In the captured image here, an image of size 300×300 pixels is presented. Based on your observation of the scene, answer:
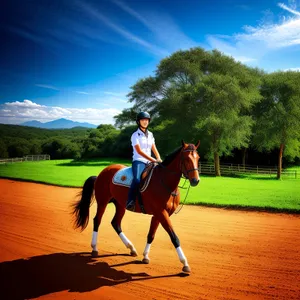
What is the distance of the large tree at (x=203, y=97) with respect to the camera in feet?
88.5

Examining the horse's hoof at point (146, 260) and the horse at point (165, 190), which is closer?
the horse at point (165, 190)

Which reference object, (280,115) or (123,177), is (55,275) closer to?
(123,177)

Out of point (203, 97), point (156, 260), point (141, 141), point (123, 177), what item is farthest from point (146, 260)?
point (203, 97)

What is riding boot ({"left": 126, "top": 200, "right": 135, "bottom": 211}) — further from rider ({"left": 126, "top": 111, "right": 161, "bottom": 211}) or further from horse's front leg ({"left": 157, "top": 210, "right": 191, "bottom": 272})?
horse's front leg ({"left": 157, "top": 210, "right": 191, "bottom": 272})

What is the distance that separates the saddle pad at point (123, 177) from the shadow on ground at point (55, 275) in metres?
1.99

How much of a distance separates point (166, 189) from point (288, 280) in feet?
10.3

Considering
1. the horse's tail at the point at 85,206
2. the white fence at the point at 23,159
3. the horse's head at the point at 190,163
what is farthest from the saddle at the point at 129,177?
the white fence at the point at 23,159

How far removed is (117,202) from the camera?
740 centimetres

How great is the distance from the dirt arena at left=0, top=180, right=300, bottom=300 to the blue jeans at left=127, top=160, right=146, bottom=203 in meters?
1.69

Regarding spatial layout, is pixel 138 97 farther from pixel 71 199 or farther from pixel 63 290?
pixel 63 290

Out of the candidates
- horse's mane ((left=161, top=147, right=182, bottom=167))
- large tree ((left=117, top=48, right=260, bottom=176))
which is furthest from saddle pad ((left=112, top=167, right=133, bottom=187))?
large tree ((left=117, top=48, right=260, bottom=176))

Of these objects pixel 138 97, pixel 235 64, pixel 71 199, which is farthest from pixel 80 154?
pixel 71 199

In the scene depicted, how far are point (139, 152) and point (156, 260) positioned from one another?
2774 millimetres

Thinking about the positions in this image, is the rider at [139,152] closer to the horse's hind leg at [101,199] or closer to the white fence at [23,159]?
the horse's hind leg at [101,199]
